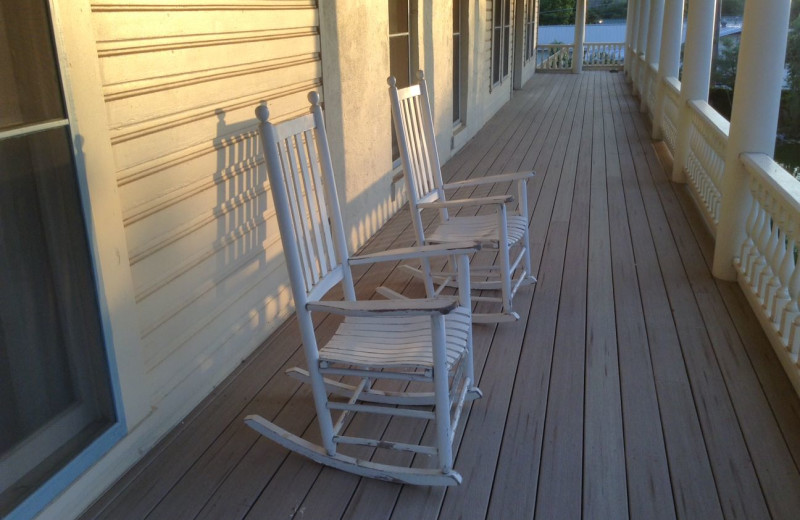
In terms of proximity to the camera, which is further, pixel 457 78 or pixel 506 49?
pixel 506 49

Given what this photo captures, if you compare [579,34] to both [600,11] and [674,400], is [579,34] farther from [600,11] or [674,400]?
[674,400]

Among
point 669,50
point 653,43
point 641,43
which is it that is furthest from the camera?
point 641,43

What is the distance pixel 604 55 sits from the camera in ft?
58.4

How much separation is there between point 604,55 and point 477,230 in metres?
16.4

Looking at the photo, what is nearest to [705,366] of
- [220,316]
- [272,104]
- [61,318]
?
[220,316]

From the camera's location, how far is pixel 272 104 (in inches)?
109

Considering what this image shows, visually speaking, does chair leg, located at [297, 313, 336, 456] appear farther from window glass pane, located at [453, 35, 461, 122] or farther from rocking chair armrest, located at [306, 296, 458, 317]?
window glass pane, located at [453, 35, 461, 122]

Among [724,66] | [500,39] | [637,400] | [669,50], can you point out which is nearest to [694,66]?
[669,50]

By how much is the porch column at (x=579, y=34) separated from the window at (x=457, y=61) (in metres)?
9.24

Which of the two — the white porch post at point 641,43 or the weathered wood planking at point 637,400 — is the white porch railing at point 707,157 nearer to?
the weathered wood planking at point 637,400

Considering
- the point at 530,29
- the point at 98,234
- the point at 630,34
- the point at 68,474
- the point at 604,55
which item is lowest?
the point at 68,474

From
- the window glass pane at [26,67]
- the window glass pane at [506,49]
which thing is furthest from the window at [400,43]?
the window glass pane at [506,49]

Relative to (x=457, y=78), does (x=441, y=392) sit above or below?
below

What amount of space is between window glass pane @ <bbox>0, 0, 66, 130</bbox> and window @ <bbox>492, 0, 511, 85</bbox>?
804 centimetres
